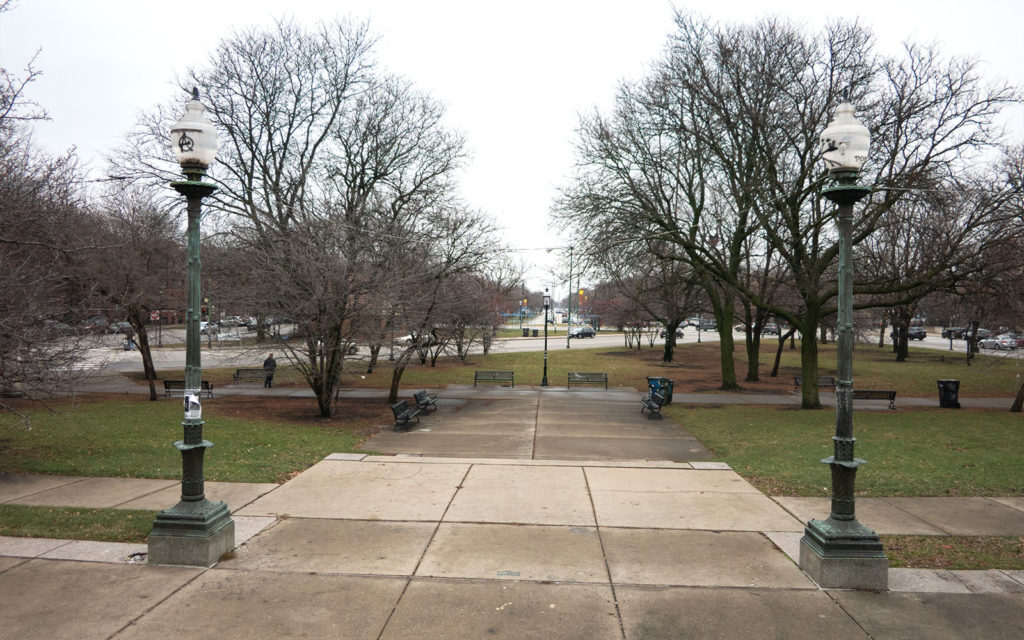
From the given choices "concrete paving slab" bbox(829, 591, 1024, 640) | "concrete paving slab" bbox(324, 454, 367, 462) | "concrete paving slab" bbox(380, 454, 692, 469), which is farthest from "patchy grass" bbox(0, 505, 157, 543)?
"concrete paving slab" bbox(829, 591, 1024, 640)

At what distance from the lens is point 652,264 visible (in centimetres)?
2314

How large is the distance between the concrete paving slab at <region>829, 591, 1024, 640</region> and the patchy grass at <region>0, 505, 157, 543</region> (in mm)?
6990

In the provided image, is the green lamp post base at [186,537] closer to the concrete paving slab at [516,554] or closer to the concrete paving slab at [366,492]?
the concrete paving slab at [366,492]

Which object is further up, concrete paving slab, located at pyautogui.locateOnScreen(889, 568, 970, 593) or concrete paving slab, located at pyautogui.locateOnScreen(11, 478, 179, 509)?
concrete paving slab, located at pyautogui.locateOnScreen(889, 568, 970, 593)

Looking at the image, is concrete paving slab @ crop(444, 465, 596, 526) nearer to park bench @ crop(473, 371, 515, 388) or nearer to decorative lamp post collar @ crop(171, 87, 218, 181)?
→ decorative lamp post collar @ crop(171, 87, 218, 181)

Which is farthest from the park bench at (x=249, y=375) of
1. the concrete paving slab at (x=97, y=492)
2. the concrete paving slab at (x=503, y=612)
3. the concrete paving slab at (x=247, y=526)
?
the concrete paving slab at (x=503, y=612)

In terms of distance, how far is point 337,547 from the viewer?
6.18 meters

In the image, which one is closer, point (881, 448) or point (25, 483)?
point (25, 483)

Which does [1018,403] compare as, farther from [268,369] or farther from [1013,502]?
[268,369]

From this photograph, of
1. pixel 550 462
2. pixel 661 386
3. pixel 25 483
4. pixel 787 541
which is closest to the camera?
pixel 787 541

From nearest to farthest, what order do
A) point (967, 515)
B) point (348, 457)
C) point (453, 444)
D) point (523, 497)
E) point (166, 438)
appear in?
point (967, 515), point (523, 497), point (348, 457), point (166, 438), point (453, 444)

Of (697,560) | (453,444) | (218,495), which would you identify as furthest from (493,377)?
(697,560)

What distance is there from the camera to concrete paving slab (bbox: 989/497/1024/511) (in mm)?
7934

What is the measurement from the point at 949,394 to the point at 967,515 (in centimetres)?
1645
